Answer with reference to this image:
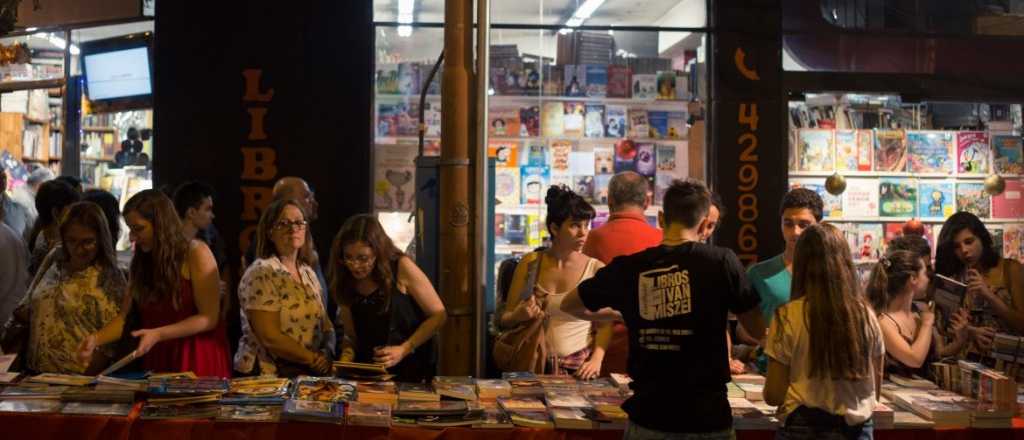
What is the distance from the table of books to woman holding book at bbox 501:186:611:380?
46 centimetres

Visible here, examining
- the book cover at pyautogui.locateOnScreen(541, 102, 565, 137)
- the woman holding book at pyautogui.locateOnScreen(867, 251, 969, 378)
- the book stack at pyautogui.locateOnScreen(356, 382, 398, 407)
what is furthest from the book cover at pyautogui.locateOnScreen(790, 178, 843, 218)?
the book stack at pyautogui.locateOnScreen(356, 382, 398, 407)

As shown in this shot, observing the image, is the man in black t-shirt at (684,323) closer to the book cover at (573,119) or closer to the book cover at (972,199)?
the book cover at (573,119)

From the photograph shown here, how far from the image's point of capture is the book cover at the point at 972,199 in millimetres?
9164

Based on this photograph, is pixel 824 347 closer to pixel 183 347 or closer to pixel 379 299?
pixel 379 299

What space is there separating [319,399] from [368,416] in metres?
0.30

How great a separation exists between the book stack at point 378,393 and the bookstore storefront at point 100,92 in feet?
13.7

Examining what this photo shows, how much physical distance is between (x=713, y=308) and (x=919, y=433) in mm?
1148

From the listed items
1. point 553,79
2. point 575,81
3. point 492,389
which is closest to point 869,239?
point 575,81

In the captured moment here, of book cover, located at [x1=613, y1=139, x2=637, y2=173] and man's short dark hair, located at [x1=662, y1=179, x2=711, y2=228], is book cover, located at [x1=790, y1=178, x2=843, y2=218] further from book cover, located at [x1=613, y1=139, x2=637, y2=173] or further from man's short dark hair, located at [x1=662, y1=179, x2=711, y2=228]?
man's short dark hair, located at [x1=662, y1=179, x2=711, y2=228]

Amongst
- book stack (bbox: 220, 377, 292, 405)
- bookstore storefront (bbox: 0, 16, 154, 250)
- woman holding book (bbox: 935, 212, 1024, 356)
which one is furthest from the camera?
bookstore storefront (bbox: 0, 16, 154, 250)

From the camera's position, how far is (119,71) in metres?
8.35

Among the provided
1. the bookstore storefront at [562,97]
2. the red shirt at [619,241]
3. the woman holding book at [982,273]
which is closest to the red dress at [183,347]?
the red shirt at [619,241]

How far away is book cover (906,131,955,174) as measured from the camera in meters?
9.16

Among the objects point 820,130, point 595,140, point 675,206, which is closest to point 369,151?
point 595,140
